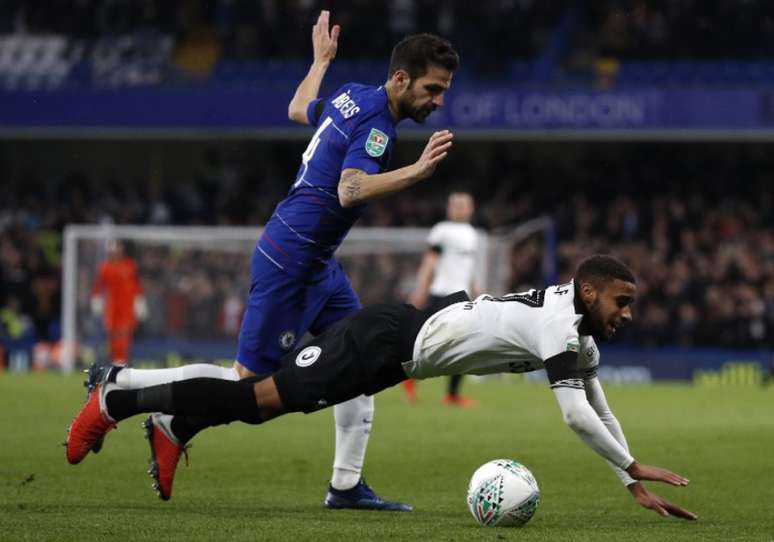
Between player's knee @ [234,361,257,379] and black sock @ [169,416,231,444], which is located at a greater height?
player's knee @ [234,361,257,379]

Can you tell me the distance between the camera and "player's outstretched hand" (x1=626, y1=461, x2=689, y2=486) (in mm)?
6234

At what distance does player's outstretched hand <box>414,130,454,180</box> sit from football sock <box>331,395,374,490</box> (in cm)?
152

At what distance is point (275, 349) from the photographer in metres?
7.25

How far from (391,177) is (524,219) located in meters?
20.3

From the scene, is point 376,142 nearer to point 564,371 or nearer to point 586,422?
point 564,371

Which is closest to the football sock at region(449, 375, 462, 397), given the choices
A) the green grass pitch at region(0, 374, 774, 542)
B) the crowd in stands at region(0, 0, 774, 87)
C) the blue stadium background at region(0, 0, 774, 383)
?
the green grass pitch at region(0, 374, 774, 542)

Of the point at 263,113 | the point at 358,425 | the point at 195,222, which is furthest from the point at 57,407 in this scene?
the point at 195,222

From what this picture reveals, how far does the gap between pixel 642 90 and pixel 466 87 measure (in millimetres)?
2996

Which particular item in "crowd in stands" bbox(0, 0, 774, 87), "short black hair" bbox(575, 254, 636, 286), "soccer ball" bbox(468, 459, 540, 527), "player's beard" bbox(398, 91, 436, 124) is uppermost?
"crowd in stands" bbox(0, 0, 774, 87)

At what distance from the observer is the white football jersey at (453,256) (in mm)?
15305

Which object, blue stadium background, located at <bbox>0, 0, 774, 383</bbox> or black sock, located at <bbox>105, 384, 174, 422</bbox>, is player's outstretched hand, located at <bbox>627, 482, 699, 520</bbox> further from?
blue stadium background, located at <bbox>0, 0, 774, 383</bbox>

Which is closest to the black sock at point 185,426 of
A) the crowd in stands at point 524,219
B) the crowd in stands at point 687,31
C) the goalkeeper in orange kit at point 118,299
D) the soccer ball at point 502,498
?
the soccer ball at point 502,498

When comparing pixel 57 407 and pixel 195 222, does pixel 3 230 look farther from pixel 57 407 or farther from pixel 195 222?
pixel 57 407

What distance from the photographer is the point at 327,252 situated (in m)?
7.30
